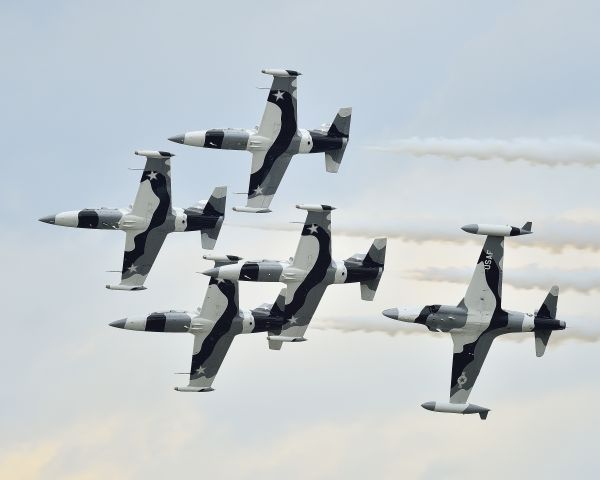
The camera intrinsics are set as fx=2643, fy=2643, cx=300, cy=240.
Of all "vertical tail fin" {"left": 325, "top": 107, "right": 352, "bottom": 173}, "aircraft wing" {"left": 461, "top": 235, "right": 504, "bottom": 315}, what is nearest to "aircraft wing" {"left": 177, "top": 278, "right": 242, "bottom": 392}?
"vertical tail fin" {"left": 325, "top": 107, "right": 352, "bottom": 173}

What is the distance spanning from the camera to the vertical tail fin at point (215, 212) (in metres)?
157

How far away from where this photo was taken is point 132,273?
15775cm

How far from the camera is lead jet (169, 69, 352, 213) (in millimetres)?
155250

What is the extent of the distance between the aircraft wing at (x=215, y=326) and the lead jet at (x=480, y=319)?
11422 mm

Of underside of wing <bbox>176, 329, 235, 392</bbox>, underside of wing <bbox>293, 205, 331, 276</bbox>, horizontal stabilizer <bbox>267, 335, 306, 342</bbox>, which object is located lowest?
underside of wing <bbox>176, 329, 235, 392</bbox>

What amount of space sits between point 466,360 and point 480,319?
3065mm

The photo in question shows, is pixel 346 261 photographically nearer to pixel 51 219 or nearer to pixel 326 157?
pixel 326 157

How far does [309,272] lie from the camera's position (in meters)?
154

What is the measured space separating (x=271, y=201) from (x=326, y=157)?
4188 millimetres

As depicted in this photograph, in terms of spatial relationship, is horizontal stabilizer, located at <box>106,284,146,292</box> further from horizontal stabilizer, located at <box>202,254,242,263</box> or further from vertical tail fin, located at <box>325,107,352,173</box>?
vertical tail fin, located at <box>325,107,352,173</box>

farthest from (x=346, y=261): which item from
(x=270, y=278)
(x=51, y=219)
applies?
(x=51, y=219)

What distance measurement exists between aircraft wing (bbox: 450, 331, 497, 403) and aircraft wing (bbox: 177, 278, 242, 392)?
13029mm

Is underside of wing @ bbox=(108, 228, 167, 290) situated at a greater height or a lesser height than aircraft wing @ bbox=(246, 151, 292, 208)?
lesser

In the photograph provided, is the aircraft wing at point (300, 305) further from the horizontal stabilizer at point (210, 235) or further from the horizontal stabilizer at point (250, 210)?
the horizontal stabilizer at point (210, 235)
